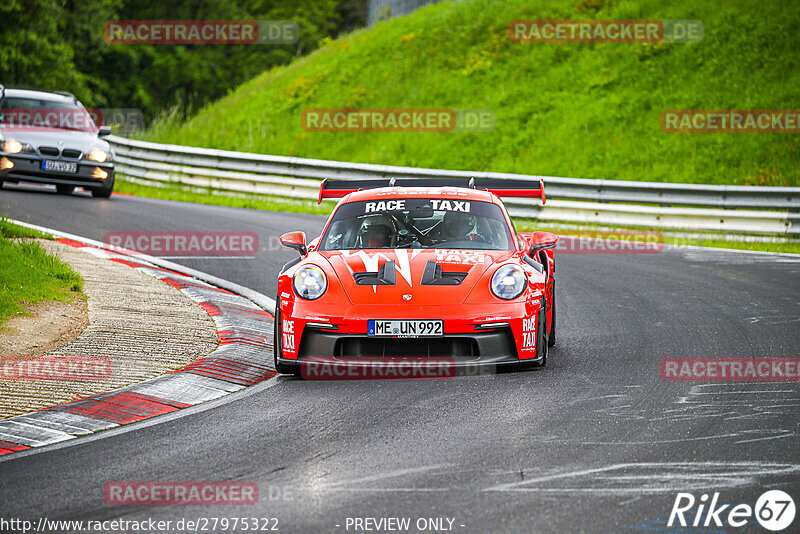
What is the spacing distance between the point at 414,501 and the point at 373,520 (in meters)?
0.30

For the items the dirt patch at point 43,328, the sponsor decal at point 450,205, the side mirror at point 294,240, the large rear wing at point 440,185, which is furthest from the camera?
the large rear wing at point 440,185

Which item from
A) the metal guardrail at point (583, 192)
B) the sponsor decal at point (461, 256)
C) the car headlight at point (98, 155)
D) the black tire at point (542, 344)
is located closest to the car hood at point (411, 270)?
the sponsor decal at point (461, 256)

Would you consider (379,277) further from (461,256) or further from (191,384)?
(191,384)

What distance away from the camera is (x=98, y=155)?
1975 centimetres

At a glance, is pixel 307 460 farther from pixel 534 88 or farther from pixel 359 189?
pixel 534 88

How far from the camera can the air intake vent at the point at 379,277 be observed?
25.5 feet

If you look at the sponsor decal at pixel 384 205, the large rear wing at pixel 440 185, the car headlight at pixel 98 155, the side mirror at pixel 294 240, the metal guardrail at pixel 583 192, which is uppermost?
the car headlight at pixel 98 155

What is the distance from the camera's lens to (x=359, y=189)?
9.37m

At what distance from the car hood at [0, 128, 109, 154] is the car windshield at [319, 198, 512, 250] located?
11789 millimetres

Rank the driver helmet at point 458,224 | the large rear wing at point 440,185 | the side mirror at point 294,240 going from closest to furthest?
the side mirror at point 294,240
the driver helmet at point 458,224
the large rear wing at point 440,185

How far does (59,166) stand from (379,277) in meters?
13.0

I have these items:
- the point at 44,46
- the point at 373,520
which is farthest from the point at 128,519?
the point at 44,46

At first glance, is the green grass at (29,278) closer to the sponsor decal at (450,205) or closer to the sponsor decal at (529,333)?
the sponsor decal at (450,205)

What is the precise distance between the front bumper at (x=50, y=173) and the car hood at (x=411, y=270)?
12.3 meters
